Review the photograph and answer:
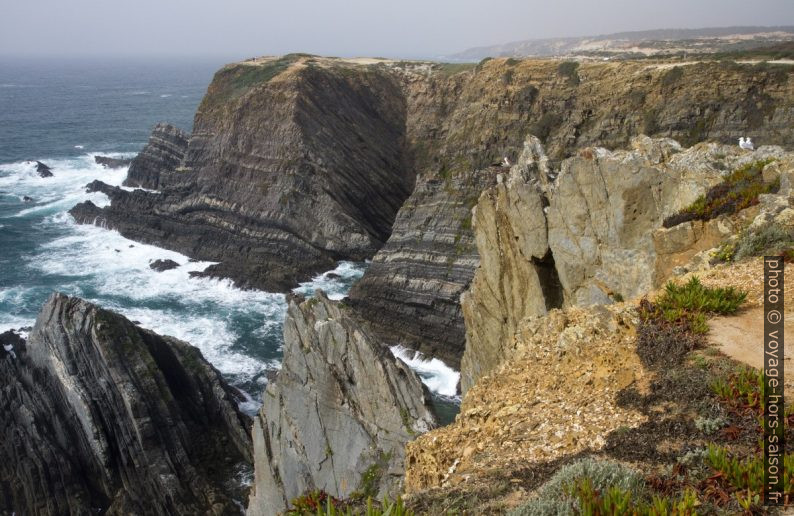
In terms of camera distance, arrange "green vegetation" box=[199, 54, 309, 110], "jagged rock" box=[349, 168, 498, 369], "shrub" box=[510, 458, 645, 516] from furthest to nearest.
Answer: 1. "green vegetation" box=[199, 54, 309, 110]
2. "jagged rock" box=[349, 168, 498, 369]
3. "shrub" box=[510, 458, 645, 516]

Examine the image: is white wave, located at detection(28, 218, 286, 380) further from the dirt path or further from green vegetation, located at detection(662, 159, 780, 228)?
the dirt path

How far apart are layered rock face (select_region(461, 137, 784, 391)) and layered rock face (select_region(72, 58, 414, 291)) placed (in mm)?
26219

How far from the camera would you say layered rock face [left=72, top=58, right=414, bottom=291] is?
54656mm

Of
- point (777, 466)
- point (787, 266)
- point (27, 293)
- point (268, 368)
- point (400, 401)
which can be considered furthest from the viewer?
point (27, 293)

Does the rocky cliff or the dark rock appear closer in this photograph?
the rocky cliff

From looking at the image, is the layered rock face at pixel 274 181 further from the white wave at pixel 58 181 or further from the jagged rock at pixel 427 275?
the jagged rock at pixel 427 275

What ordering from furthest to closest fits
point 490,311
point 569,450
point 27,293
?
point 27,293, point 490,311, point 569,450

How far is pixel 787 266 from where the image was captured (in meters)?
12.9

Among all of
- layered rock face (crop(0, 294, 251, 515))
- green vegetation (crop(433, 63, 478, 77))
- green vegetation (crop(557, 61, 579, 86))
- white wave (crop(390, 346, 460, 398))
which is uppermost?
green vegetation (crop(433, 63, 478, 77))

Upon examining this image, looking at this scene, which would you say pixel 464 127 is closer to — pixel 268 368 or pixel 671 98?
pixel 671 98

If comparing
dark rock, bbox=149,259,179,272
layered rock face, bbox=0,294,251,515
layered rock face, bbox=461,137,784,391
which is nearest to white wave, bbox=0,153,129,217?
dark rock, bbox=149,259,179,272

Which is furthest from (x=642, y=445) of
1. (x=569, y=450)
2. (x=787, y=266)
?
(x=787, y=266)

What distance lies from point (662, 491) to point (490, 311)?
19.4 meters

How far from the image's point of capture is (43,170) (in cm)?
8081
